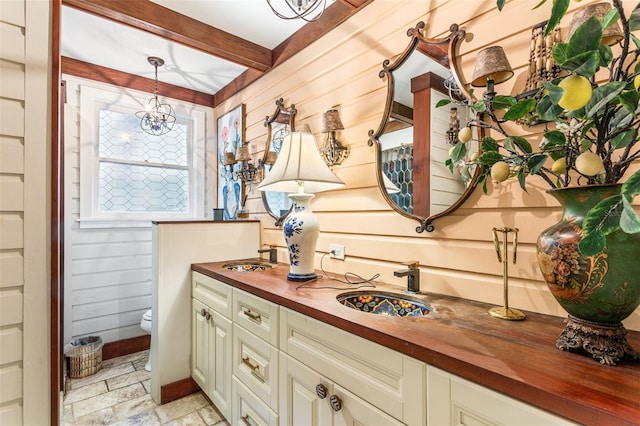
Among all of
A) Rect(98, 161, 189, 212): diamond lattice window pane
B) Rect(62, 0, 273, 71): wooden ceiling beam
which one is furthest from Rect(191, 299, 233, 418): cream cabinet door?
Rect(62, 0, 273, 71): wooden ceiling beam

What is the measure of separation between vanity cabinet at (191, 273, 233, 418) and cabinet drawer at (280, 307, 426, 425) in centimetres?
67

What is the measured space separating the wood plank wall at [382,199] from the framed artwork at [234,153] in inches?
25.5

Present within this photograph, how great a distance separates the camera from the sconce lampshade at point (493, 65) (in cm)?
113

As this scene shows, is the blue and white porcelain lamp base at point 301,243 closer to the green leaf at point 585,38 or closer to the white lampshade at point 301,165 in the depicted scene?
the white lampshade at point 301,165

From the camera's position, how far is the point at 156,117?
3.19 meters

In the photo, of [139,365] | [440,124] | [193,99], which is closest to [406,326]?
[440,124]

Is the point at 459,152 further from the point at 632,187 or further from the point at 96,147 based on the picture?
the point at 96,147

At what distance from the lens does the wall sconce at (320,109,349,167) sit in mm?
1953

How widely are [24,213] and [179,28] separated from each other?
1.78 meters

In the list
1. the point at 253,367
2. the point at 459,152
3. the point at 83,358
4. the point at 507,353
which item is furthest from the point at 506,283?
the point at 83,358

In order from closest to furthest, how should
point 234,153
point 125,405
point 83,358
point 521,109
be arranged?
point 521,109
point 125,405
point 83,358
point 234,153

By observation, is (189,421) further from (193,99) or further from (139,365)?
(193,99)

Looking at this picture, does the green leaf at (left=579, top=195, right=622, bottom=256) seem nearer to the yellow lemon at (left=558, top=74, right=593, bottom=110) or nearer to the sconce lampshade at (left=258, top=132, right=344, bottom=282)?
the yellow lemon at (left=558, top=74, right=593, bottom=110)

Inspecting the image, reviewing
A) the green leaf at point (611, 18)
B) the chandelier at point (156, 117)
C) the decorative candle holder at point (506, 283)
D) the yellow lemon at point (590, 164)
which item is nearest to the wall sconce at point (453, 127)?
the decorative candle holder at point (506, 283)
